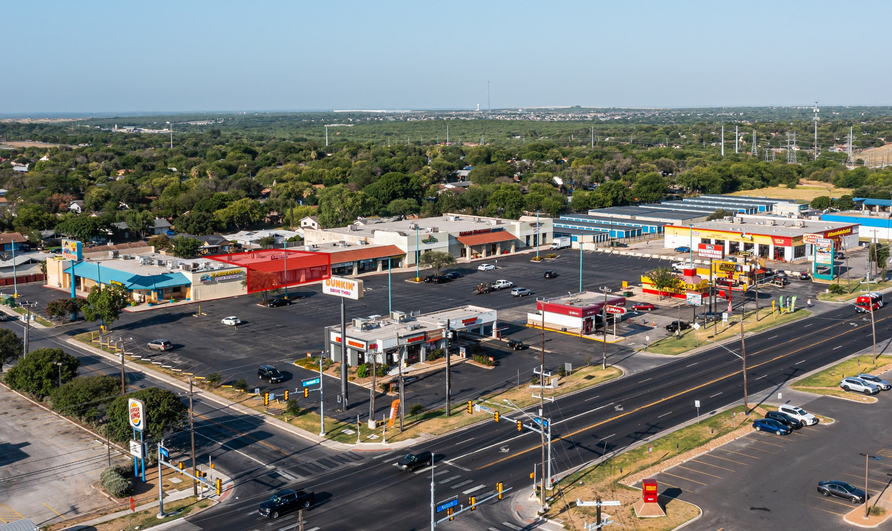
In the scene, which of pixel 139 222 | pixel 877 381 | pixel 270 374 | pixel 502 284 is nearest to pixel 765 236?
pixel 502 284

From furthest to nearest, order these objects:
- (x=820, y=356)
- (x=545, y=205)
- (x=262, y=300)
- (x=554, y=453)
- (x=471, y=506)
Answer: (x=545, y=205) < (x=262, y=300) < (x=820, y=356) < (x=554, y=453) < (x=471, y=506)

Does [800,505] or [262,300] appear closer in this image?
[800,505]

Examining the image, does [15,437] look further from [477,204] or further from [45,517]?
[477,204]

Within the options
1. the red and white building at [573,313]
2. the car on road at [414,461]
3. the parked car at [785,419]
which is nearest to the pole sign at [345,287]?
the car on road at [414,461]

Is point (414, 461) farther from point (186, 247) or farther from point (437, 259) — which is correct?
point (186, 247)

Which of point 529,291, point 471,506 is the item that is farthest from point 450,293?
point 471,506

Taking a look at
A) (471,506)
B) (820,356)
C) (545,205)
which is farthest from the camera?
(545,205)

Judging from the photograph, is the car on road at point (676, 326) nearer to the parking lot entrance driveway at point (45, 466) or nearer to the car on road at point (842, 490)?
the car on road at point (842, 490)
